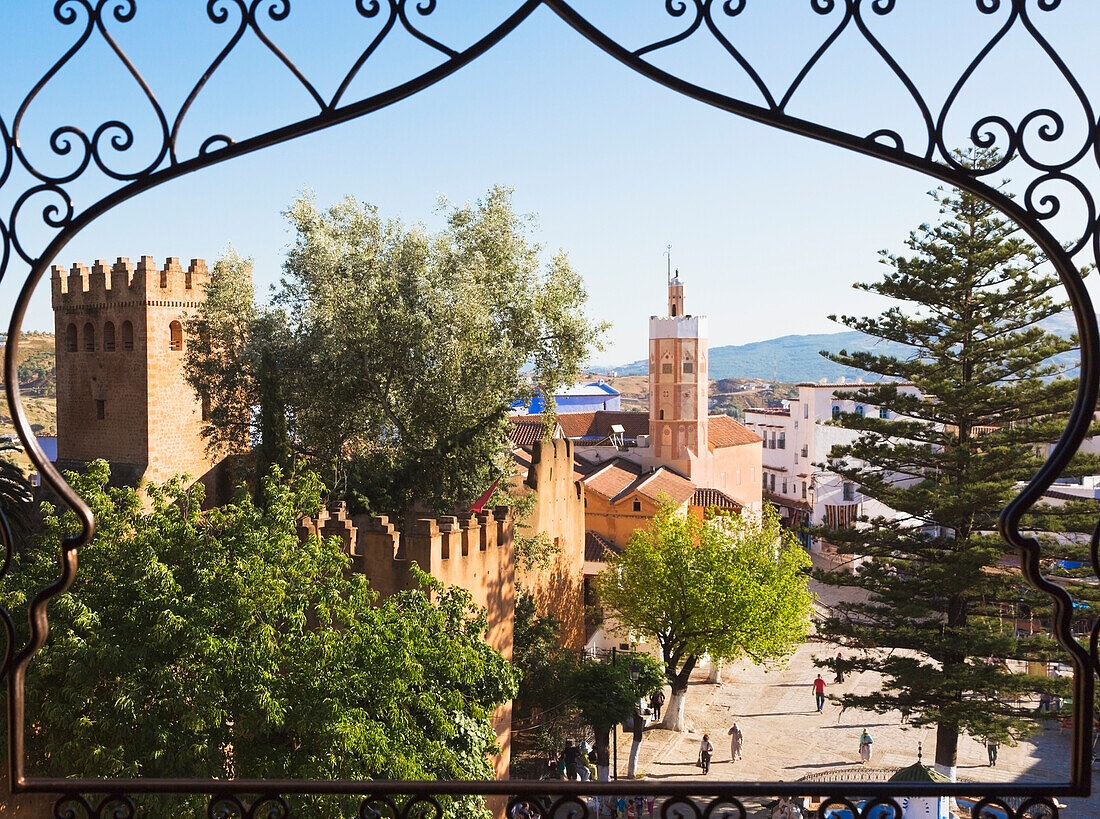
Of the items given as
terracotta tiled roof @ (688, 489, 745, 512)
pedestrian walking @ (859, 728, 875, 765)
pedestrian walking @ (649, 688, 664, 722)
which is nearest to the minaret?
terracotta tiled roof @ (688, 489, 745, 512)

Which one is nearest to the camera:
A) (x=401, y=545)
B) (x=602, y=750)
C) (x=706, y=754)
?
(x=401, y=545)

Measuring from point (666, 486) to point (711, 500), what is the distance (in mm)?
1718

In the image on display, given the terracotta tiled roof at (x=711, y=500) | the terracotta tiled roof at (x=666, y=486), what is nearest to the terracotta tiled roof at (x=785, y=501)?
the terracotta tiled roof at (x=711, y=500)

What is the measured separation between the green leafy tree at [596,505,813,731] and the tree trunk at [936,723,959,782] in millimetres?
3722

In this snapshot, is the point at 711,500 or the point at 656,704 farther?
the point at 711,500

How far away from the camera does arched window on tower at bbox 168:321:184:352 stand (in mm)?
22906

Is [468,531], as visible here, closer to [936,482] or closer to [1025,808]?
[936,482]

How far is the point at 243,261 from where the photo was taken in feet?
61.8

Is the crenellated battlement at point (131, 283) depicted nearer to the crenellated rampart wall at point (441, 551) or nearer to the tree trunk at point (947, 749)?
the crenellated rampart wall at point (441, 551)

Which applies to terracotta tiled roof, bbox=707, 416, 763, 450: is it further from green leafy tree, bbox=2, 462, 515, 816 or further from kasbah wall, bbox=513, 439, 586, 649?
green leafy tree, bbox=2, 462, 515, 816

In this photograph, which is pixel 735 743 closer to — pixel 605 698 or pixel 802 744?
pixel 802 744

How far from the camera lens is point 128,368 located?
22672mm

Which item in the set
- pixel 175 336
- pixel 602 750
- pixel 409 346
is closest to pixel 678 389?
pixel 175 336

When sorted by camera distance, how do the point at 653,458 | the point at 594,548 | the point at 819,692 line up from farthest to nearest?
the point at 653,458 → the point at 594,548 → the point at 819,692
